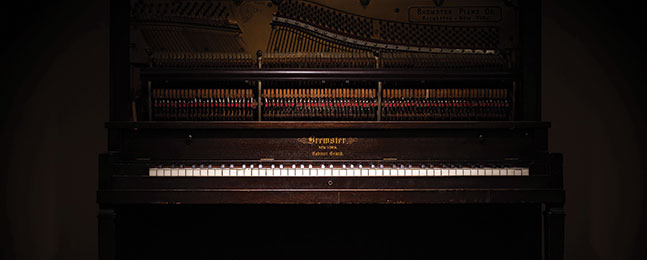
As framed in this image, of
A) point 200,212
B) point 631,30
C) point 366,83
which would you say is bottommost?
point 200,212

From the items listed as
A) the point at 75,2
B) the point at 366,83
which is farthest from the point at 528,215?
the point at 75,2

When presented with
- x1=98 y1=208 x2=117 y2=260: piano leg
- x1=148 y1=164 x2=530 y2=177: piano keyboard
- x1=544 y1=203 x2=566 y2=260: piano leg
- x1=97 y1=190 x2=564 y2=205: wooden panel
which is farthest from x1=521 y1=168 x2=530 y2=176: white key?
x1=98 y1=208 x2=117 y2=260: piano leg

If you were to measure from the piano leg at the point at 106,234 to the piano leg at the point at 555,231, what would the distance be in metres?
2.73

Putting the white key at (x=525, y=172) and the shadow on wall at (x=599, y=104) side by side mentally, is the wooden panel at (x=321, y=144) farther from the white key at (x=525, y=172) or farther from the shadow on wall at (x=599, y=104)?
the shadow on wall at (x=599, y=104)

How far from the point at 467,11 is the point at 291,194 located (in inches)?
72.8

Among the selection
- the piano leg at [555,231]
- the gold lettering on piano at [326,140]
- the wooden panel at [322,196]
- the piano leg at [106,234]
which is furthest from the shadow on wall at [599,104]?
the piano leg at [106,234]

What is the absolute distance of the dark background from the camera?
370 cm

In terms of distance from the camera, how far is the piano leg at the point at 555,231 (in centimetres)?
266

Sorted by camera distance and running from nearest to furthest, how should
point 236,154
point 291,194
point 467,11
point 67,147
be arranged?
point 291,194
point 236,154
point 467,11
point 67,147

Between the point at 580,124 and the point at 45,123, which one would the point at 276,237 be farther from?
the point at 580,124

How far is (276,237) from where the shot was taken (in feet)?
10.9

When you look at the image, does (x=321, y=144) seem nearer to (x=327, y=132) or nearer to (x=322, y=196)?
(x=327, y=132)

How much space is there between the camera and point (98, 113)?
369 centimetres

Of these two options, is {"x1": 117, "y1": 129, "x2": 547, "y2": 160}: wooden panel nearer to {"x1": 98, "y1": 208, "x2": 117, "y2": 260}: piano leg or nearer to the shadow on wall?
{"x1": 98, "y1": 208, "x2": 117, "y2": 260}: piano leg
